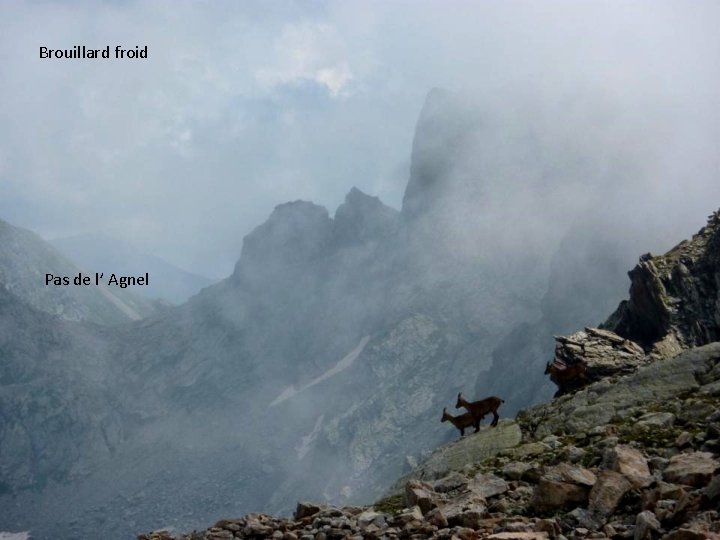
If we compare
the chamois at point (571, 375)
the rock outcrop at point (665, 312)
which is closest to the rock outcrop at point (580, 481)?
the chamois at point (571, 375)

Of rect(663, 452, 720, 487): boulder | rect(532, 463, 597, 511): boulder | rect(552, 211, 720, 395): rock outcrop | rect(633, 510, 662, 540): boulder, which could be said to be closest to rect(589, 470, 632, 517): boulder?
rect(532, 463, 597, 511): boulder

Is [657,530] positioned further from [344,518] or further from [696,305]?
[696,305]

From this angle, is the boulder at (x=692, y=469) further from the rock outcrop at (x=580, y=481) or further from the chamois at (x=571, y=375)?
the chamois at (x=571, y=375)

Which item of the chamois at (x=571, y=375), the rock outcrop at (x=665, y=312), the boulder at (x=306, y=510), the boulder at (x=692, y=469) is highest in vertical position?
the rock outcrop at (x=665, y=312)

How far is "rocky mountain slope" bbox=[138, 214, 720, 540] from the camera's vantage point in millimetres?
14164

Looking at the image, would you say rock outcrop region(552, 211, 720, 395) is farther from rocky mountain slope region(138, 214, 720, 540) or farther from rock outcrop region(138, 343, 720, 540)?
rock outcrop region(138, 343, 720, 540)

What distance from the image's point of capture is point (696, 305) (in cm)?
5362

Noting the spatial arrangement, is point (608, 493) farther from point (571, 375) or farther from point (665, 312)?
point (665, 312)

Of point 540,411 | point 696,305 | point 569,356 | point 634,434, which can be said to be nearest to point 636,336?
point 696,305

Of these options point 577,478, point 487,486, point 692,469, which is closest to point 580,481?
point 577,478

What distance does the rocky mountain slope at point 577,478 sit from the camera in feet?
46.5

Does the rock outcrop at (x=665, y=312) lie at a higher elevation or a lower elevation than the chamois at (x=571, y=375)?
higher

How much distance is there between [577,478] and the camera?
54.1 feet

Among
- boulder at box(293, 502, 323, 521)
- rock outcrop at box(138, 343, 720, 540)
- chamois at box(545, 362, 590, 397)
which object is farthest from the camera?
chamois at box(545, 362, 590, 397)
